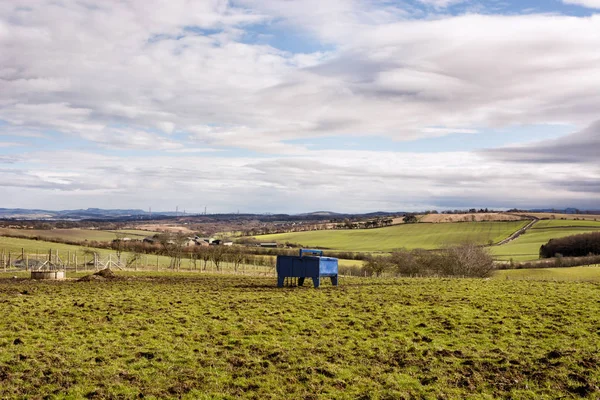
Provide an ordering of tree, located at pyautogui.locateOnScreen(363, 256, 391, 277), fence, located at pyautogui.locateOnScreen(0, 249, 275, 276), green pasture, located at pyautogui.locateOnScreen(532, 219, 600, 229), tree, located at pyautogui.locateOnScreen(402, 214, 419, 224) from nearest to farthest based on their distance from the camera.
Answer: fence, located at pyautogui.locateOnScreen(0, 249, 275, 276) < tree, located at pyautogui.locateOnScreen(363, 256, 391, 277) < green pasture, located at pyautogui.locateOnScreen(532, 219, 600, 229) < tree, located at pyautogui.locateOnScreen(402, 214, 419, 224)

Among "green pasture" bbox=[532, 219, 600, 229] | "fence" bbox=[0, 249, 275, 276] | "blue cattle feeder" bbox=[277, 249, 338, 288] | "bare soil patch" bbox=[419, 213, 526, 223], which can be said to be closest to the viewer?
"blue cattle feeder" bbox=[277, 249, 338, 288]

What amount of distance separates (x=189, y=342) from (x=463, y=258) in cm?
5839

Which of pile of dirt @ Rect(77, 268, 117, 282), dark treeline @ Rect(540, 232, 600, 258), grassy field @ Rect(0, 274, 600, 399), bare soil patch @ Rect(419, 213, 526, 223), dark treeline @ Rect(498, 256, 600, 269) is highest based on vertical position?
bare soil patch @ Rect(419, 213, 526, 223)

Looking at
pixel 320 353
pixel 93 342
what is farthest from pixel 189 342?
pixel 320 353

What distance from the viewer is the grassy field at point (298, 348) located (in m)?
11.9

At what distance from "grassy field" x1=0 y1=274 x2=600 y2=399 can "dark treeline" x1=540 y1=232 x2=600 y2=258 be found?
88.3m

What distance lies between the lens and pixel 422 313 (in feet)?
71.9

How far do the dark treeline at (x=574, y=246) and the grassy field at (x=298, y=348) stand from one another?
88.3 metres

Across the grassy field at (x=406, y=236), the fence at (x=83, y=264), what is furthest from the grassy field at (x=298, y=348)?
the grassy field at (x=406, y=236)

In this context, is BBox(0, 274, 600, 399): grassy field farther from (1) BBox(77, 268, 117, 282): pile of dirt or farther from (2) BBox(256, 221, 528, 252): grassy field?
(2) BBox(256, 221, 528, 252): grassy field

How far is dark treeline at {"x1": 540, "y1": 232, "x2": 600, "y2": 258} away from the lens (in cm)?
10650

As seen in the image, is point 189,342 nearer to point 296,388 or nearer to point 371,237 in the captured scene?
point 296,388

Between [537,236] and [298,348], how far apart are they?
5218 inches

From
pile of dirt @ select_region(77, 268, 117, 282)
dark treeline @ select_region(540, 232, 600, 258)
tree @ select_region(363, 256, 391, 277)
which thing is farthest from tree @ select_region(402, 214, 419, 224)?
pile of dirt @ select_region(77, 268, 117, 282)
